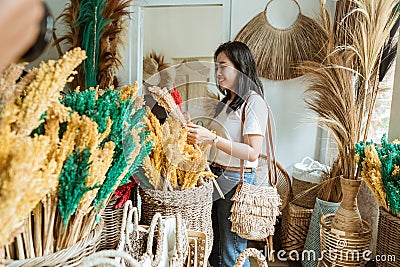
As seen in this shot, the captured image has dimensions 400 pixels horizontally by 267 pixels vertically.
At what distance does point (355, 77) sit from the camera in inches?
92.5

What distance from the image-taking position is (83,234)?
2.64 feet

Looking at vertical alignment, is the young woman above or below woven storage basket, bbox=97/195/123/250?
above

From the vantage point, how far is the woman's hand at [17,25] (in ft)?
1.05

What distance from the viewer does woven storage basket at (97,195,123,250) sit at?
3.87 ft

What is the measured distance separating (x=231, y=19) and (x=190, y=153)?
2043mm

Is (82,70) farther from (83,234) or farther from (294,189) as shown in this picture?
(83,234)

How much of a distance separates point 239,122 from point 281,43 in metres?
1.58

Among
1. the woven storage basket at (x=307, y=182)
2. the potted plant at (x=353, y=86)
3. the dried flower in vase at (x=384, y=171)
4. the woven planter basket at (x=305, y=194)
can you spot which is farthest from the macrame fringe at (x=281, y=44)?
the dried flower in vase at (x=384, y=171)

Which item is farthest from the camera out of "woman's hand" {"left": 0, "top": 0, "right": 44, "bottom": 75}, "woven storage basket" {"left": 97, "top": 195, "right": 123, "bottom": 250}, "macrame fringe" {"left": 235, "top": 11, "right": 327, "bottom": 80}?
"macrame fringe" {"left": 235, "top": 11, "right": 327, "bottom": 80}

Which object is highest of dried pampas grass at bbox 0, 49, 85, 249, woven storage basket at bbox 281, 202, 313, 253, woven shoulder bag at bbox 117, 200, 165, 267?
dried pampas grass at bbox 0, 49, 85, 249

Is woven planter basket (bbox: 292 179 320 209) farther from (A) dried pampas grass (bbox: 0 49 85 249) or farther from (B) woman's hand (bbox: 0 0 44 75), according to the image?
(B) woman's hand (bbox: 0 0 44 75)

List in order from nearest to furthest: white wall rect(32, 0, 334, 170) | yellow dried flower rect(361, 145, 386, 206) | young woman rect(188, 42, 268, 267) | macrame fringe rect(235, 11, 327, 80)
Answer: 1. young woman rect(188, 42, 268, 267)
2. yellow dried flower rect(361, 145, 386, 206)
3. macrame fringe rect(235, 11, 327, 80)
4. white wall rect(32, 0, 334, 170)

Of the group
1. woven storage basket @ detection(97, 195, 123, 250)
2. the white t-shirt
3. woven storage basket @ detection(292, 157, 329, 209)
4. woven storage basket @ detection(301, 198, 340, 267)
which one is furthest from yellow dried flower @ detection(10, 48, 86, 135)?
woven storage basket @ detection(292, 157, 329, 209)

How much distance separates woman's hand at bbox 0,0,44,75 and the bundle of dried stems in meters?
2.10
